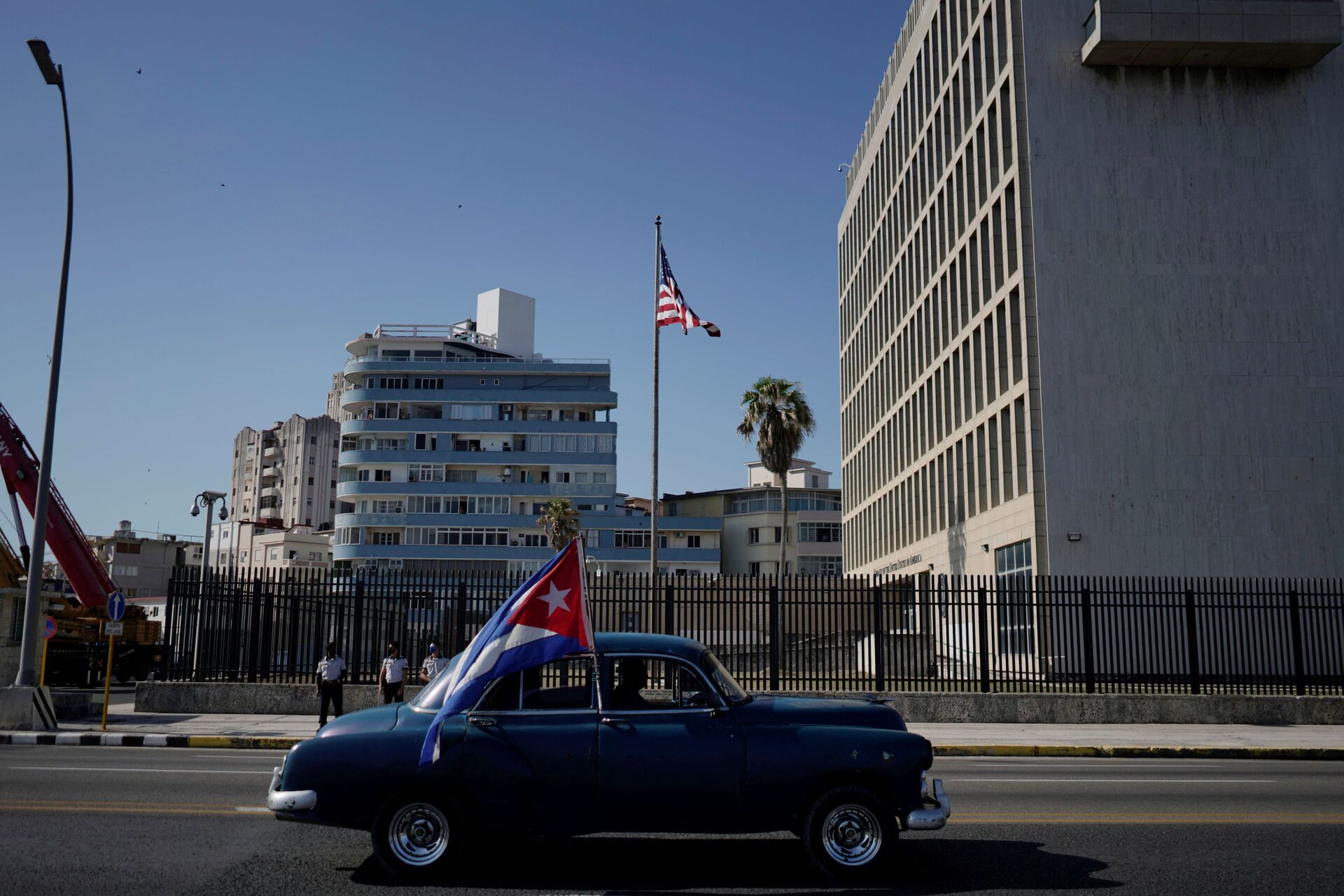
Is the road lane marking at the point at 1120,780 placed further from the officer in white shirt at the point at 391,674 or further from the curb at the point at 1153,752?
the officer in white shirt at the point at 391,674

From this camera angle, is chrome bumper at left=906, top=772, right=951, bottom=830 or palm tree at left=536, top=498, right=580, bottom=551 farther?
palm tree at left=536, top=498, right=580, bottom=551

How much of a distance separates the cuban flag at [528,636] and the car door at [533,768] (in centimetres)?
21

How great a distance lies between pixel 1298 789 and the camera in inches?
462

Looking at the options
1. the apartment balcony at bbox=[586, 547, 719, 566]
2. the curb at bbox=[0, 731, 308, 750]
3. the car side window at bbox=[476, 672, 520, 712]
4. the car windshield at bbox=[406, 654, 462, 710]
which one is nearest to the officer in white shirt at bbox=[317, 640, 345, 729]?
the curb at bbox=[0, 731, 308, 750]

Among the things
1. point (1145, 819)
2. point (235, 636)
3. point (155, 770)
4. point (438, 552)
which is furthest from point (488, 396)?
point (1145, 819)

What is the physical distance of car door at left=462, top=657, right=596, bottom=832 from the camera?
7.23 meters

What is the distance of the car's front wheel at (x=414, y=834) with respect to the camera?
23.6 ft

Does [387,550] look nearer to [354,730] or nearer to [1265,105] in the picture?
[1265,105]

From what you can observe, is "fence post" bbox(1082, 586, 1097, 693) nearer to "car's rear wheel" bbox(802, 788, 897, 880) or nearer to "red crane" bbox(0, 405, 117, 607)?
"car's rear wheel" bbox(802, 788, 897, 880)

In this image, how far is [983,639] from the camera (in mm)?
20516

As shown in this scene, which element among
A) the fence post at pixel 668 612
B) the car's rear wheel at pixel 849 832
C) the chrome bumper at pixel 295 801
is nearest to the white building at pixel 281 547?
the fence post at pixel 668 612

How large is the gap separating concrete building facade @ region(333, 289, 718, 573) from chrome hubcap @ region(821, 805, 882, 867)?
2675 inches

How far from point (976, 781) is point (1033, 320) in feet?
75.5

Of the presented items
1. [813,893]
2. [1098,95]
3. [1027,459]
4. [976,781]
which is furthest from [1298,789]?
[1098,95]
